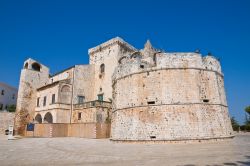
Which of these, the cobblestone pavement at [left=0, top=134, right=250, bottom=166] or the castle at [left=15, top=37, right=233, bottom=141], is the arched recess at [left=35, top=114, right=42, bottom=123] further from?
the cobblestone pavement at [left=0, top=134, right=250, bottom=166]

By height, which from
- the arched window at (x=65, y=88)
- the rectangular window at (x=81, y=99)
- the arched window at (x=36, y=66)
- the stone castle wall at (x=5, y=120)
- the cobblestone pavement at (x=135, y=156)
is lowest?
the cobblestone pavement at (x=135, y=156)

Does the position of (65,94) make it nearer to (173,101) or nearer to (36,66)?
(36,66)

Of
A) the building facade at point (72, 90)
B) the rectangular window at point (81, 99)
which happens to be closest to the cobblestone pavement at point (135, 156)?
the building facade at point (72, 90)

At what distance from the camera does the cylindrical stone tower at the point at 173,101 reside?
15117 mm

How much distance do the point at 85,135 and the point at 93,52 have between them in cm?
1560

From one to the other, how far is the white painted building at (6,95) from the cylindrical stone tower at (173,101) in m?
36.9

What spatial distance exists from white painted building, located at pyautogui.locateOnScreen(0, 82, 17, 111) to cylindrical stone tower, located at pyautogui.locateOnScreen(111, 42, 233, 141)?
36920 mm

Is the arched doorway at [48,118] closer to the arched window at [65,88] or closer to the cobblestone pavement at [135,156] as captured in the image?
the arched window at [65,88]

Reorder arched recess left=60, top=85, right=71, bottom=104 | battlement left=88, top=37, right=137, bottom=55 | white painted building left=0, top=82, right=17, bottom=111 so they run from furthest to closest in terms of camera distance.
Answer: white painted building left=0, top=82, right=17, bottom=111 → battlement left=88, top=37, right=137, bottom=55 → arched recess left=60, top=85, right=71, bottom=104

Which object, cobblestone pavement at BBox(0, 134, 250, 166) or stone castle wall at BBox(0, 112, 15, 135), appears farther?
stone castle wall at BBox(0, 112, 15, 135)

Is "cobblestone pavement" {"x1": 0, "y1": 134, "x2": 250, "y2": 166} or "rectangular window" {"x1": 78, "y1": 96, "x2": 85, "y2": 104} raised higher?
"rectangular window" {"x1": 78, "y1": 96, "x2": 85, "y2": 104}

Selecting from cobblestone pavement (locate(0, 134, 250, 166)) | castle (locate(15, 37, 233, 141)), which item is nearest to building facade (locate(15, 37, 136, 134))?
castle (locate(15, 37, 233, 141))

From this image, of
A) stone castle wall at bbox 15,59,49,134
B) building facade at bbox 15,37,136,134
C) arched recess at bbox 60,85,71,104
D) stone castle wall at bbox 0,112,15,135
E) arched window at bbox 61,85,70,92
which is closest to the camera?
building facade at bbox 15,37,136,134

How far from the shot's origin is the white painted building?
1758 inches
